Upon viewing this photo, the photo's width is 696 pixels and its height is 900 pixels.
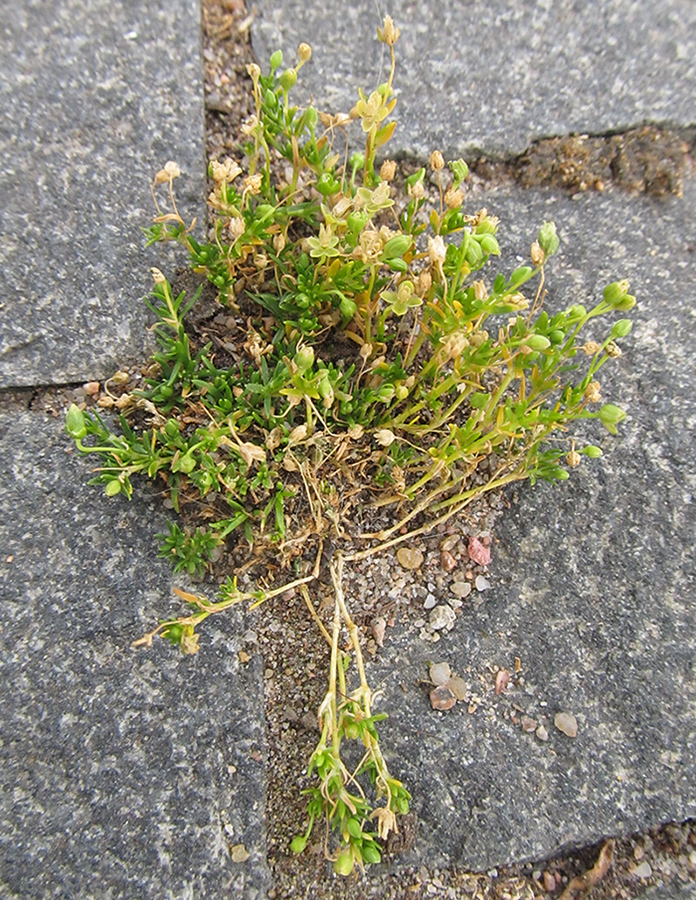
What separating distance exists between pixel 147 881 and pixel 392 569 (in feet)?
2.71

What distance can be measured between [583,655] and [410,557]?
1.52ft

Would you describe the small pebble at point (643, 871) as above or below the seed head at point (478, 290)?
below

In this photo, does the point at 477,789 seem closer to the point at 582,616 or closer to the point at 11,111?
the point at 582,616

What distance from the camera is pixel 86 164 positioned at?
1.97 m

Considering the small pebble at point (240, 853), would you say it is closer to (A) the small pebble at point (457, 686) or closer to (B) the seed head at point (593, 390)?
(A) the small pebble at point (457, 686)

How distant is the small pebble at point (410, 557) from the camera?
180 cm

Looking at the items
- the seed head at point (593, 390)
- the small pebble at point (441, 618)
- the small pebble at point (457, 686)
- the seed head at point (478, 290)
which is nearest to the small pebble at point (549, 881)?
the small pebble at point (457, 686)

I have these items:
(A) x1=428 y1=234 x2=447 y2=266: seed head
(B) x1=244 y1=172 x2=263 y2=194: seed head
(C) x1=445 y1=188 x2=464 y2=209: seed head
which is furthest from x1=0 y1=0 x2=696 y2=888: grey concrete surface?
(A) x1=428 y1=234 x2=447 y2=266: seed head

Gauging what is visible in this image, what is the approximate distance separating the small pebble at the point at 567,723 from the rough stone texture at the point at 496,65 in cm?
151

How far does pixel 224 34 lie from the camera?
217cm

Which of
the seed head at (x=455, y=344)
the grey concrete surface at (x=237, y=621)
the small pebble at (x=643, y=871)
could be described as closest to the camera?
the seed head at (x=455, y=344)

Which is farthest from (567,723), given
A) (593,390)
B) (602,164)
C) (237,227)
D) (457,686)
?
(602,164)

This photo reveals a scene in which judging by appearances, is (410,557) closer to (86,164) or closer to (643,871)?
(643,871)

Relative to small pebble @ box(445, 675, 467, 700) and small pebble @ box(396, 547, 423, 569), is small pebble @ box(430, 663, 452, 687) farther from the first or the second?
small pebble @ box(396, 547, 423, 569)
